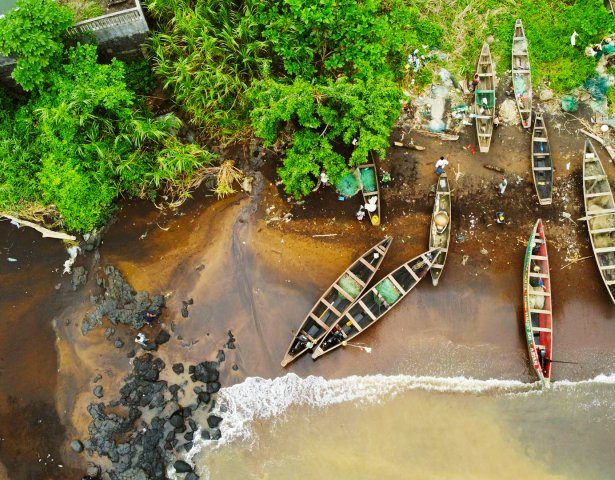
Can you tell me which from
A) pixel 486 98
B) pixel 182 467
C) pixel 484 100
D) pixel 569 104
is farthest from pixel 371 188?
pixel 182 467

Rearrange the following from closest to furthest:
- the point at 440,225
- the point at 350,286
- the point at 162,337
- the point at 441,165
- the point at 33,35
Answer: the point at 33,35
the point at 440,225
the point at 350,286
the point at 162,337
the point at 441,165

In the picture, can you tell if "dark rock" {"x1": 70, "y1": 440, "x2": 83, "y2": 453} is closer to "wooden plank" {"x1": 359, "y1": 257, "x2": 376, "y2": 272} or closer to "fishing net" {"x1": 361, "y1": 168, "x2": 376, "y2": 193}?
"wooden plank" {"x1": 359, "y1": 257, "x2": 376, "y2": 272}

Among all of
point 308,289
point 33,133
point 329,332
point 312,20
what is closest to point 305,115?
point 312,20

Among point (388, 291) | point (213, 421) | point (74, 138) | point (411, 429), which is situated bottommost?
point (411, 429)

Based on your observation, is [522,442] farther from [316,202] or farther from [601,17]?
[601,17]

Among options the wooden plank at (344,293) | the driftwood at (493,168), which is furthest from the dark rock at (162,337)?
the driftwood at (493,168)

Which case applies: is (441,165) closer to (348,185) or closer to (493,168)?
(493,168)

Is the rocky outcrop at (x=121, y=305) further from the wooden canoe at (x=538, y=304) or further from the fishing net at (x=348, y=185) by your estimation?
the wooden canoe at (x=538, y=304)
